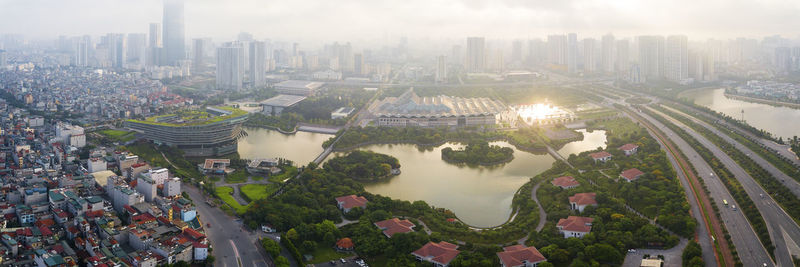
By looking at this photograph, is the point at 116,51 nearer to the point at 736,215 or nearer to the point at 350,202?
the point at 350,202

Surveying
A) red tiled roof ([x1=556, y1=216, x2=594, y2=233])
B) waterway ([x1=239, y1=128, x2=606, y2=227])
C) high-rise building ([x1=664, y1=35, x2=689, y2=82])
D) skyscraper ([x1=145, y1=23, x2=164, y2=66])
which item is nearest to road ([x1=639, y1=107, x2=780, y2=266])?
red tiled roof ([x1=556, y1=216, x2=594, y2=233])

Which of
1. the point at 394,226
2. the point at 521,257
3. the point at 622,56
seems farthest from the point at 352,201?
the point at 622,56

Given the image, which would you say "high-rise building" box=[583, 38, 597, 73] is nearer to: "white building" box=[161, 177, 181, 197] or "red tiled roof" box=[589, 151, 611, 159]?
"red tiled roof" box=[589, 151, 611, 159]

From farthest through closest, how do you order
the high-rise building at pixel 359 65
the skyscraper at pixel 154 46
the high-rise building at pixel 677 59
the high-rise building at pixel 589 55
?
the skyscraper at pixel 154 46 → the high-rise building at pixel 589 55 → the high-rise building at pixel 359 65 → the high-rise building at pixel 677 59

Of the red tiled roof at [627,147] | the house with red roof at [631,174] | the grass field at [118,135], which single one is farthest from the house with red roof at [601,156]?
the grass field at [118,135]

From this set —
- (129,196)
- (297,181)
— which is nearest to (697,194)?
(297,181)

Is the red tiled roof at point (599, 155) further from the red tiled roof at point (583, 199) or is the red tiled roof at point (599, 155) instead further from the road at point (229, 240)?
the road at point (229, 240)

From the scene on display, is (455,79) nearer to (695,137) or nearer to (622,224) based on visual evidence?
(695,137)
